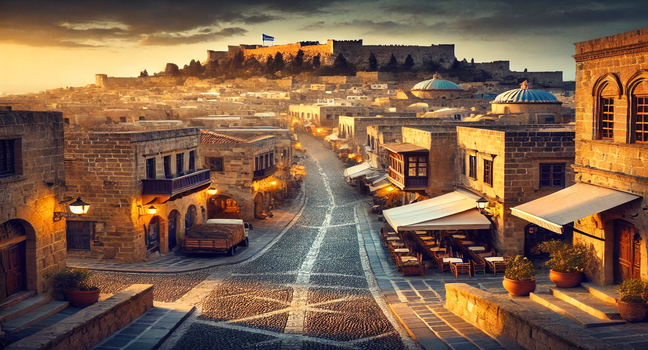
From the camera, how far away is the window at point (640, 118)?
13.5 meters

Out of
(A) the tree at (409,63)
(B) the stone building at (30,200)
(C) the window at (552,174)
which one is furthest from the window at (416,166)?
(A) the tree at (409,63)

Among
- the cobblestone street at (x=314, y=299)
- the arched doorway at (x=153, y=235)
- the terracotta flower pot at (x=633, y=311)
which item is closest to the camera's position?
the terracotta flower pot at (x=633, y=311)

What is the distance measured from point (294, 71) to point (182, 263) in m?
113

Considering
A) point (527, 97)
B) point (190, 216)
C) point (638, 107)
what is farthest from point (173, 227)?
point (527, 97)

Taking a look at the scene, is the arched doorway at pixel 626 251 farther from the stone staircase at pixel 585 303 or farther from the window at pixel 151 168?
the window at pixel 151 168

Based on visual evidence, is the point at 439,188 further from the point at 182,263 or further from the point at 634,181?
the point at 634,181

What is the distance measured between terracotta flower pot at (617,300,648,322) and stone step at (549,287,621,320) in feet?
0.91

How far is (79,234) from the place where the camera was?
76.2 feet

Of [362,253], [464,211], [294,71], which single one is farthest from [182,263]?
[294,71]

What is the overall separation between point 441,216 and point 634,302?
33.8 feet

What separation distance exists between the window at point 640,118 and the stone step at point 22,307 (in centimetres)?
1322

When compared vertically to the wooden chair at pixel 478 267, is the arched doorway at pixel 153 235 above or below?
above

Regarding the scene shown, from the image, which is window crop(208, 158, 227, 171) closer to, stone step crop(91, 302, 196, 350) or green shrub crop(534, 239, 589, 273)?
stone step crop(91, 302, 196, 350)

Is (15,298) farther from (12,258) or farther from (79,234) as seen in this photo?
(79,234)
